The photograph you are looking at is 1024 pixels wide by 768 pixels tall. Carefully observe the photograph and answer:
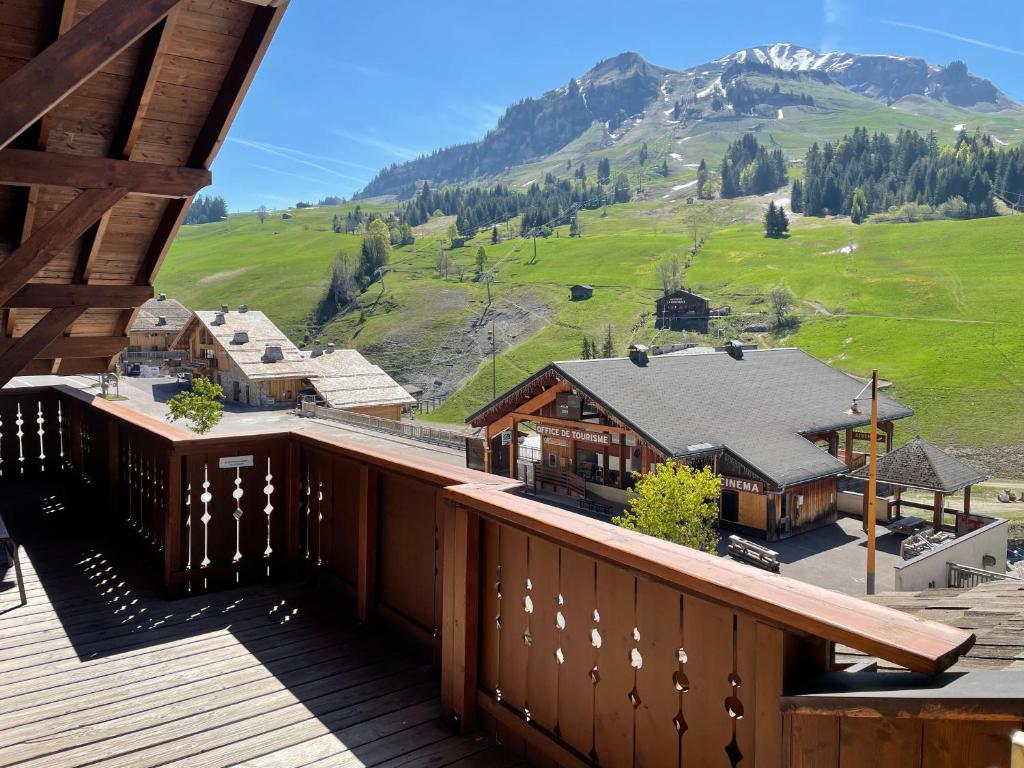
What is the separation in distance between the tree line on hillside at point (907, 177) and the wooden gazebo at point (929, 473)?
106 metres

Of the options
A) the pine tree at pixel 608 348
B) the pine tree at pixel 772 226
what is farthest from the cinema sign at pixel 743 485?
the pine tree at pixel 772 226

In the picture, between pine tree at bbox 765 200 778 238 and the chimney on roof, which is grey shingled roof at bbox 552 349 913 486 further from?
pine tree at bbox 765 200 778 238

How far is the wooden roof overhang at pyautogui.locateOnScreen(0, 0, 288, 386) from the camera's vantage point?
3.30 metres

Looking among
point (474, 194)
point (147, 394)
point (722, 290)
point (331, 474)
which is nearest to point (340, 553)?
point (331, 474)

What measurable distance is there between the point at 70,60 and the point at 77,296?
14.5ft

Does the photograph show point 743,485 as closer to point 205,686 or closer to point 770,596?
point 205,686

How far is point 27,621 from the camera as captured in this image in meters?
4.27

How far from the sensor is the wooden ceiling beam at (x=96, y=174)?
4469mm

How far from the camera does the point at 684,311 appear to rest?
7044cm

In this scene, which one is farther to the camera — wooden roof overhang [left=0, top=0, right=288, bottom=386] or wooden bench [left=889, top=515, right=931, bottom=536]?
wooden bench [left=889, top=515, right=931, bottom=536]

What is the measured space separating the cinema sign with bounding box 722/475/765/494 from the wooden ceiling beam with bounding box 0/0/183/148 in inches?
827

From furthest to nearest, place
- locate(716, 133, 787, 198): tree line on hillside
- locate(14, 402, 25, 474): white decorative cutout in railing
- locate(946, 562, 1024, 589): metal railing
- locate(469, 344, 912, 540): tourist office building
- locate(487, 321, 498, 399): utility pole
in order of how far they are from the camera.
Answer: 1. locate(716, 133, 787, 198): tree line on hillside
2. locate(487, 321, 498, 399): utility pole
3. locate(469, 344, 912, 540): tourist office building
4. locate(946, 562, 1024, 589): metal railing
5. locate(14, 402, 25, 474): white decorative cutout in railing

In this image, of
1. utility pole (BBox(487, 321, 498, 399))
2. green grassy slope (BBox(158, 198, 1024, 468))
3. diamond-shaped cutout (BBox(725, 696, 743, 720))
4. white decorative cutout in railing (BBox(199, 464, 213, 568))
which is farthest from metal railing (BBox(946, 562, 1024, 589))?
utility pole (BBox(487, 321, 498, 399))

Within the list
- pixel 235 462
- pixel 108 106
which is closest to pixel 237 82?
pixel 108 106
